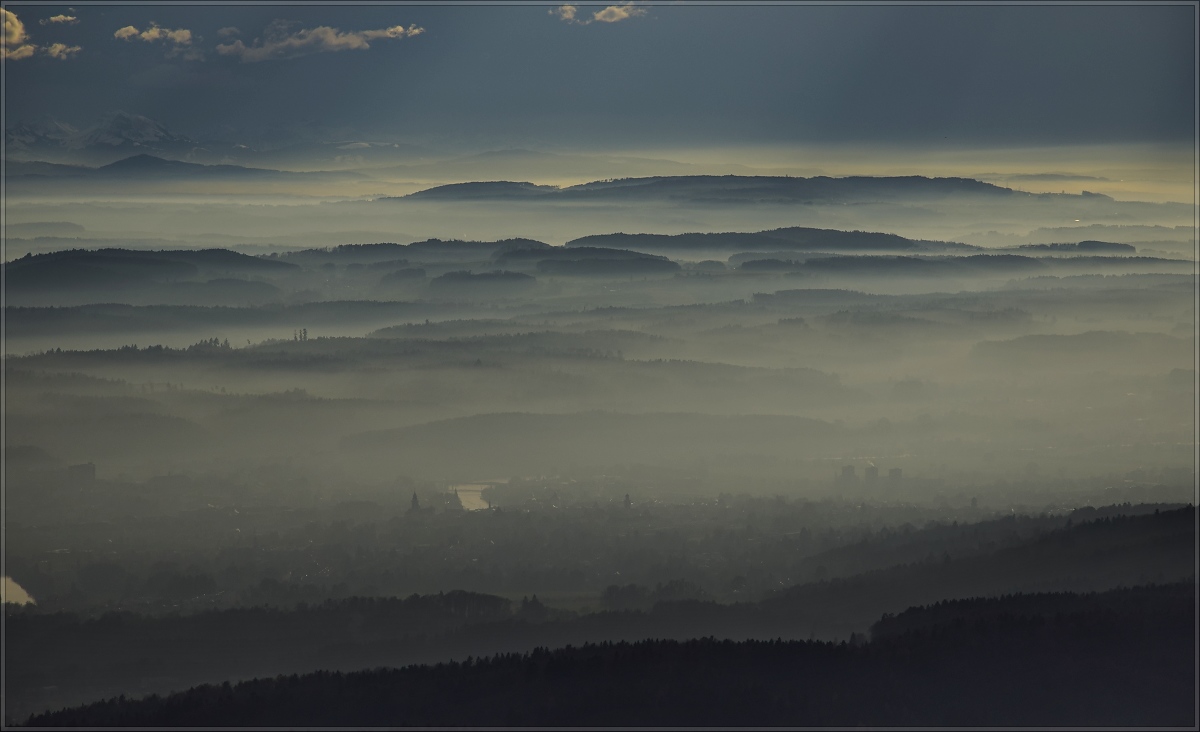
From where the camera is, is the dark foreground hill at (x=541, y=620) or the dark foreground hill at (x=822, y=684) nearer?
Answer: the dark foreground hill at (x=822, y=684)

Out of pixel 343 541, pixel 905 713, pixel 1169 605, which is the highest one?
pixel 1169 605

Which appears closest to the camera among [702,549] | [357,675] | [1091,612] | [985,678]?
[985,678]

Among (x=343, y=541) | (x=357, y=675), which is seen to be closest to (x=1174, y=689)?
(x=357, y=675)

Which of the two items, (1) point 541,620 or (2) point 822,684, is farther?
(1) point 541,620

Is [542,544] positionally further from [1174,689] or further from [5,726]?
[1174,689]

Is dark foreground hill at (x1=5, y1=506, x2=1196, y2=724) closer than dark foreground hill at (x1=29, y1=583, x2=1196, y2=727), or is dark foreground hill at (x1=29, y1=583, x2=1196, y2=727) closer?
dark foreground hill at (x1=29, y1=583, x2=1196, y2=727)

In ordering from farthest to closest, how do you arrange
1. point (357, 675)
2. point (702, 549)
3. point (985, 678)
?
point (702, 549)
point (357, 675)
point (985, 678)

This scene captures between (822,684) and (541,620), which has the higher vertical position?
(822,684)

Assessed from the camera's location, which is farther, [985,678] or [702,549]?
[702,549]
